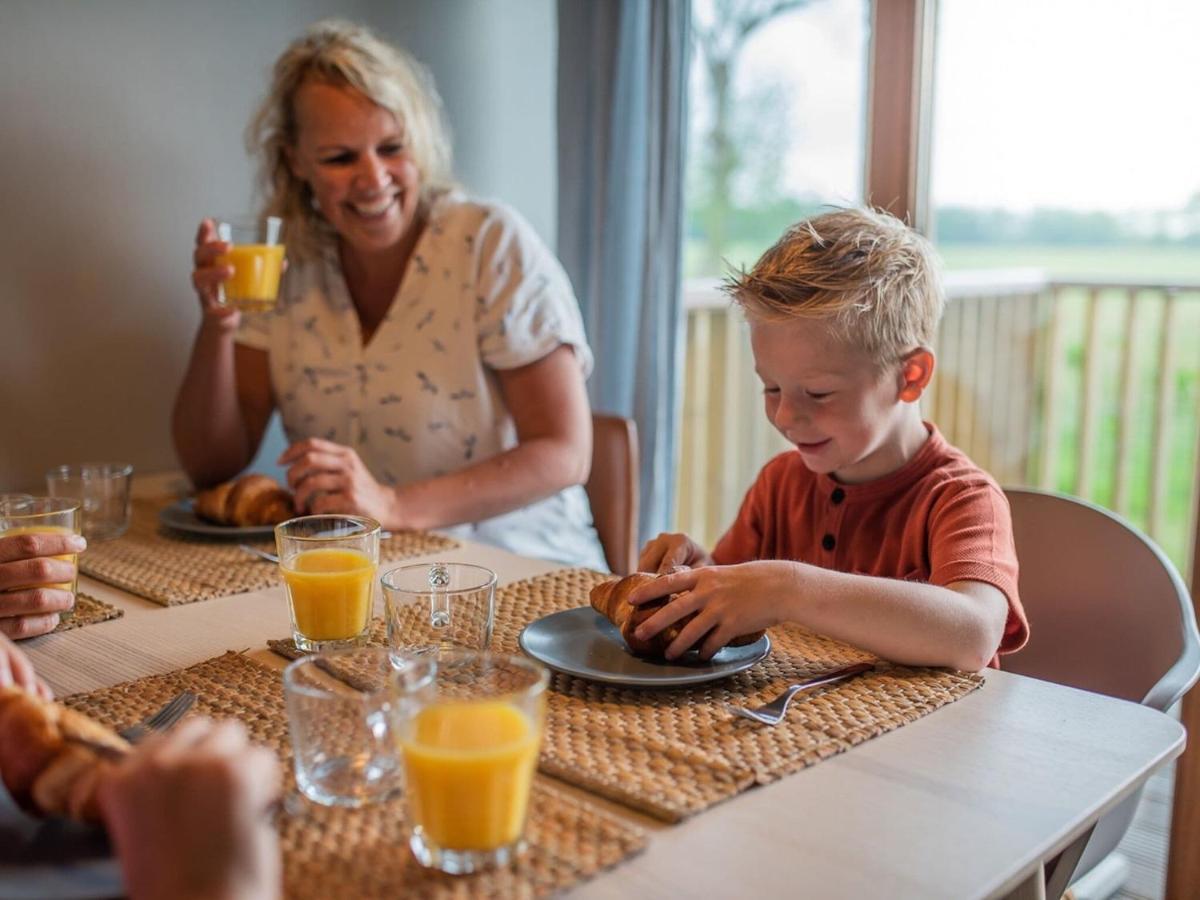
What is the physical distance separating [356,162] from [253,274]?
292 mm

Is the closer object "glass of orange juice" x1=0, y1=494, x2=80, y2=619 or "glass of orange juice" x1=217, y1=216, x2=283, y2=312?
"glass of orange juice" x1=0, y1=494, x2=80, y2=619

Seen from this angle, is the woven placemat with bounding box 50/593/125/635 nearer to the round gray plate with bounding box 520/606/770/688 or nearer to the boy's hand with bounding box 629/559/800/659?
the round gray plate with bounding box 520/606/770/688

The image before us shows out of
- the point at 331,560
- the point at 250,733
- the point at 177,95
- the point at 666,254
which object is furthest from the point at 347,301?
the point at 250,733

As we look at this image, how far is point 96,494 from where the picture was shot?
174 cm

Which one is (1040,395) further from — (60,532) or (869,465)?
(60,532)

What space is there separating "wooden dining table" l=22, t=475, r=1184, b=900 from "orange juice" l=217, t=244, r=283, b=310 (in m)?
0.90

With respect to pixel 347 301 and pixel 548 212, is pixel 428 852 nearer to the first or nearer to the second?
pixel 347 301

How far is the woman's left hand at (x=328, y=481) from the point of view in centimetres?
167

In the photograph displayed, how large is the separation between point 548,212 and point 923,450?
1704 millimetres

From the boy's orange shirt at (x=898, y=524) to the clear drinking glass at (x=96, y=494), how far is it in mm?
933

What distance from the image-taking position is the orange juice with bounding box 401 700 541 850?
717mm

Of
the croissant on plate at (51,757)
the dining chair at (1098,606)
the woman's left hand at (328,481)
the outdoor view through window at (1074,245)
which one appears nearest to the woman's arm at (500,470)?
the woman's left hand at (328,481)

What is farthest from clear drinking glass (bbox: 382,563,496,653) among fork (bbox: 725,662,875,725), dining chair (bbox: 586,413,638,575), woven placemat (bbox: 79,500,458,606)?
dining chair (bbox: 586,413,638,575)

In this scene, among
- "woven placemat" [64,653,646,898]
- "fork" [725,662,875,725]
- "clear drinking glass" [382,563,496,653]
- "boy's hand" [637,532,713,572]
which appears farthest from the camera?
"boy's hand" [637,532,713,572]
